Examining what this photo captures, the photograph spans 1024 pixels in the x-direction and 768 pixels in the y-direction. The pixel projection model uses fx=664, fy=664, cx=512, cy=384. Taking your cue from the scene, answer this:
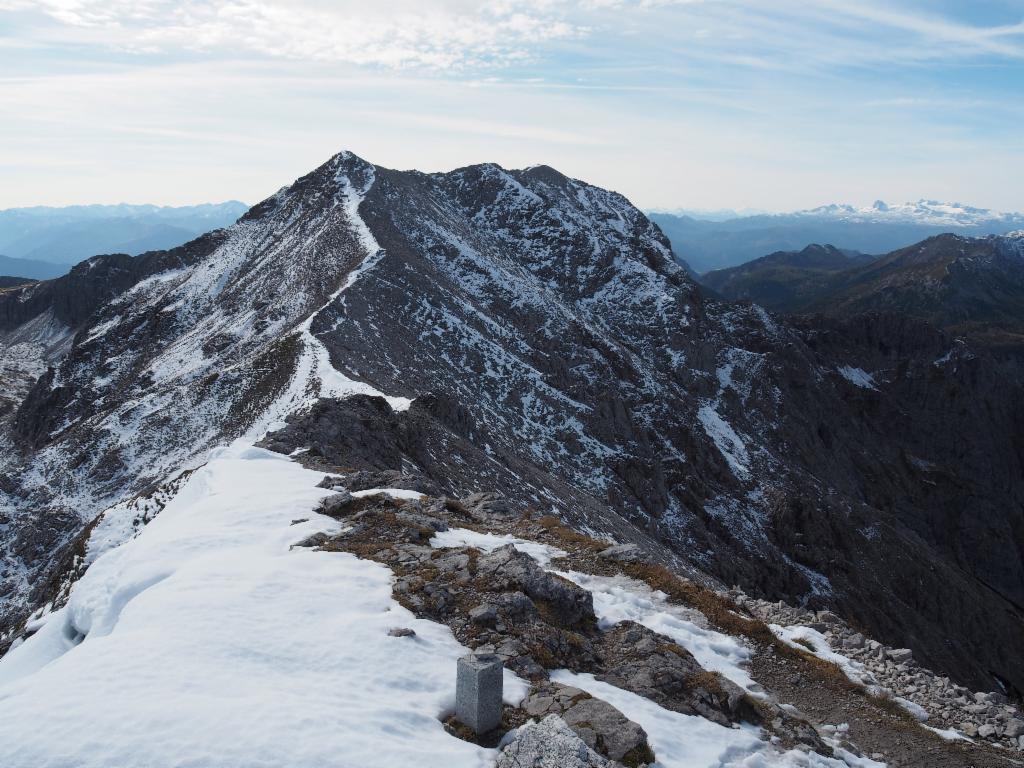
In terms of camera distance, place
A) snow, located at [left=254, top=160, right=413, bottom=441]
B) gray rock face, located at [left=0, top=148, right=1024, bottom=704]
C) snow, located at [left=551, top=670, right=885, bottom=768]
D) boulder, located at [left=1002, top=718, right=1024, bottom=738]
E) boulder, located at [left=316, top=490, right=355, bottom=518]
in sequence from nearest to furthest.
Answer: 1. snow, located at [left=551, top=670, right=885, bottom=768]
2. boulder, located at [left=1002, top=718, right=1024, bottom=738]
3. boulder, located at [left=316, top=490, right=355, bottom=518]
4. snow, located at [left=254, top=160, right=413, bottom=441]
5. gray rock face, located at [left=0, top=148, right=1024, bottom=704]

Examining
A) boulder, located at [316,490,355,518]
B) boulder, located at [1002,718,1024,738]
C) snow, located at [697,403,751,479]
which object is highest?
boulder, located at [316,490,355,518]

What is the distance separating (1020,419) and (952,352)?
22311 mm

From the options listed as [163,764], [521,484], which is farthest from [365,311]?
[163,764]

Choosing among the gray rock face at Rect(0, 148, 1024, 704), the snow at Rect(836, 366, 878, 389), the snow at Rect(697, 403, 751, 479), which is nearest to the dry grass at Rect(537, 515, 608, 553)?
the gray rock face at Rect(0, 148, 1024, 704)

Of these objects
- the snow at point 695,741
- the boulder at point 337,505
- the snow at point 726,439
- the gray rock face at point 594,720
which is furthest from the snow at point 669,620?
the snow at point 726,439

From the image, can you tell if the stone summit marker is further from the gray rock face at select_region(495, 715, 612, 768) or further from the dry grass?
the dry grass

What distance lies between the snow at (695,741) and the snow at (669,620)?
248cm

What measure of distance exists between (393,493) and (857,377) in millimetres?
151015

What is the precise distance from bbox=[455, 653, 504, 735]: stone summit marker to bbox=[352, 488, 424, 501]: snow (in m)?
13.0

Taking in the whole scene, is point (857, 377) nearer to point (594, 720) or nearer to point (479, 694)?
point (594, 720)

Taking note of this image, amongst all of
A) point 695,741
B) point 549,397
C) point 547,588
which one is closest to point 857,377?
point 549,397

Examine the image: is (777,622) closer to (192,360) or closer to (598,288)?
(192,360)

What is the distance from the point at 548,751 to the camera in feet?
36.4

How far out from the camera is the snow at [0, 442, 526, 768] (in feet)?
34.2
